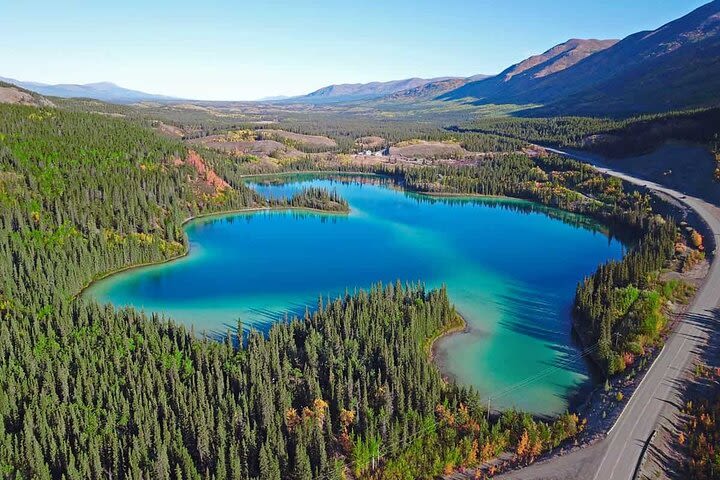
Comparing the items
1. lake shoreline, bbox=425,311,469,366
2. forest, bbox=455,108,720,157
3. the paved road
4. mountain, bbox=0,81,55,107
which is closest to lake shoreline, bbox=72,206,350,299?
lake shoreline, bbox=425,311,469,366

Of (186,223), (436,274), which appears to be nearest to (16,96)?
(186,223)

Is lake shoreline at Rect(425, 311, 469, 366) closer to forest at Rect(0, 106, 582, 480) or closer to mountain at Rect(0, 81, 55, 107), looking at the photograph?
Result: forest at Rect(0, 106, 582, 480)

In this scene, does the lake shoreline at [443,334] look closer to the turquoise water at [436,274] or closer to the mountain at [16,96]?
the turquoise water at [436,274]

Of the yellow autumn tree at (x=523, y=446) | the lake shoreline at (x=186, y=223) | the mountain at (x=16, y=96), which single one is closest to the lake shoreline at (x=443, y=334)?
the yellow autumn tree at (x=523, y=446)

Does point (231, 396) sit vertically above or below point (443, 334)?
above

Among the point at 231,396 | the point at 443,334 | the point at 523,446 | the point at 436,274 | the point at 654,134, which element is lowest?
the point at 443,334

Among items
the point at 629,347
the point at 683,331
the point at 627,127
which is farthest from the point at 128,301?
the point at 627,127

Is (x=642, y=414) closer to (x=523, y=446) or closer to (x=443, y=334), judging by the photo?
(x=523, y=446)
